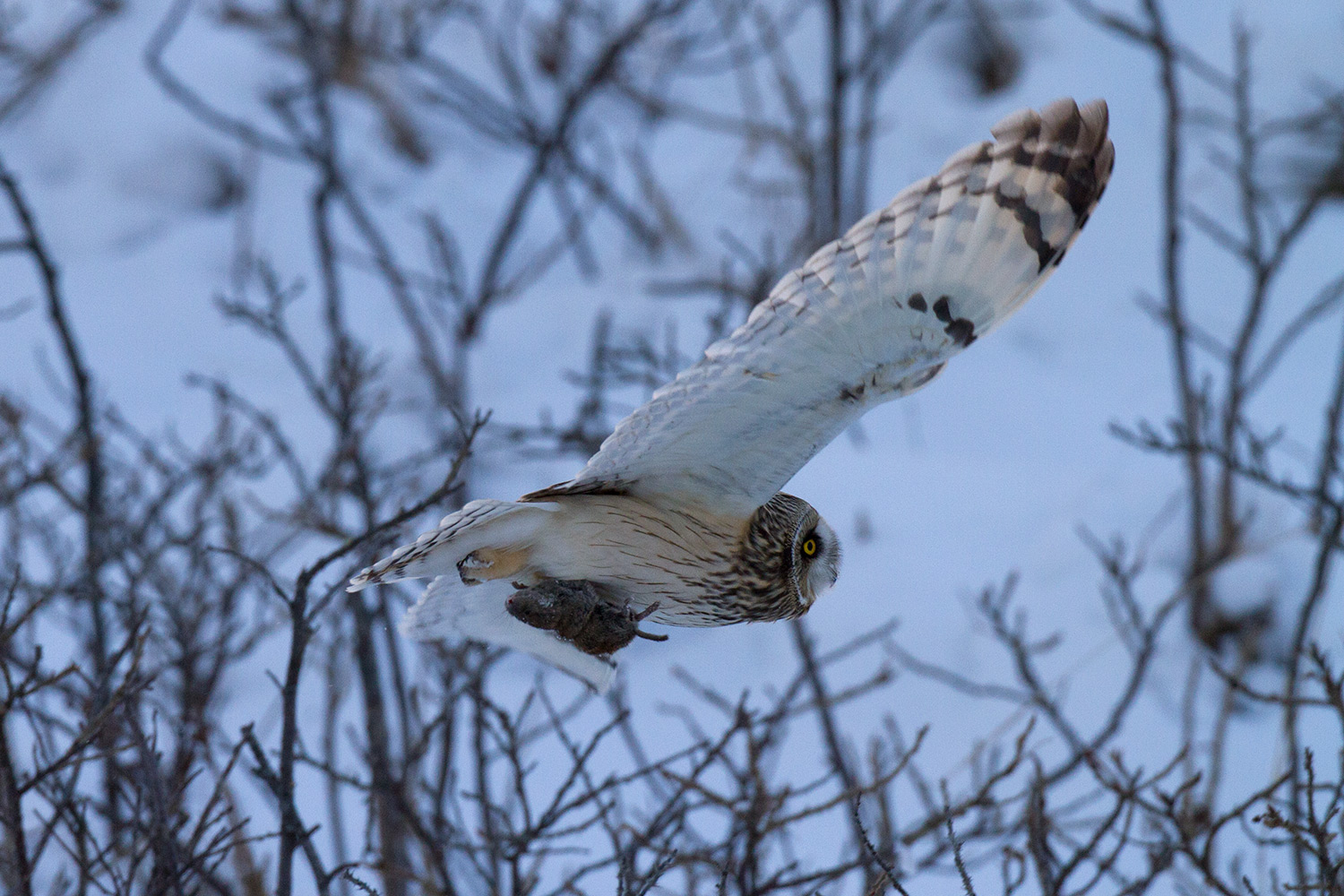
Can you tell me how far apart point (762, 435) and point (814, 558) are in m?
0.59

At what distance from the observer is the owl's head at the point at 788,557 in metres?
3.05

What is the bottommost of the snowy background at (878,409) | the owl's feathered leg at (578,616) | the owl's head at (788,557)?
the owl's feathered leg at (578,616)

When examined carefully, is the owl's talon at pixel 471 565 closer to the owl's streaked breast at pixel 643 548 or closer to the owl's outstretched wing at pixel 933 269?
the owl's streaked breast at pixel 643 548

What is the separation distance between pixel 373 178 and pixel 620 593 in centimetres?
769

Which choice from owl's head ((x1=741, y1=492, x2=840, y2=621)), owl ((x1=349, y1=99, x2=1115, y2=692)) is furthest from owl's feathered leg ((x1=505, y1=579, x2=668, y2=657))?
owl's head ((x1=741, y1=492, x2=840, y2=621))

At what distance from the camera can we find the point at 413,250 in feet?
31.1

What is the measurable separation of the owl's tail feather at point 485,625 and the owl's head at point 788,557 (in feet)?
1.65

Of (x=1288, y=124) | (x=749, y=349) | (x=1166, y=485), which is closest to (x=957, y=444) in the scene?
(x=1166, y=485)

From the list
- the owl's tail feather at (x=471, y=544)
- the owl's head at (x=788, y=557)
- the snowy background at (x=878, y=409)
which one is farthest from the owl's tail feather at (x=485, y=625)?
the snowy background at (x=878, y=409)

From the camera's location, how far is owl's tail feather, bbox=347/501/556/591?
2.77 m

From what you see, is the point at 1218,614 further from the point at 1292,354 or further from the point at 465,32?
the point at 465,32

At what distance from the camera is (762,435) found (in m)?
2.71

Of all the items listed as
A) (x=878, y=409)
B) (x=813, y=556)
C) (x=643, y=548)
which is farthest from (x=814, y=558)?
(x=878, y=409)

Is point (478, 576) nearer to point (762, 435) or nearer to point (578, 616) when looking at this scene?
point (578, 616)
